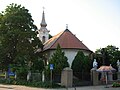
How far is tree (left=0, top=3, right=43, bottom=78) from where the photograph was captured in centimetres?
3606

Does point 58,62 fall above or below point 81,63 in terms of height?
above

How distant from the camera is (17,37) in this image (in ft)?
121

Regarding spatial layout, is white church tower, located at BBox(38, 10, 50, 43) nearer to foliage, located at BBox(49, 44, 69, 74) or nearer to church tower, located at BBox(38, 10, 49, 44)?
church tower, located at BBox(38, 10, 49, 44)

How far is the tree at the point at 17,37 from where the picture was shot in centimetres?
3606

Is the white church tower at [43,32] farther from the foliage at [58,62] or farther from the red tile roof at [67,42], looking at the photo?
the foliage at [58,62]

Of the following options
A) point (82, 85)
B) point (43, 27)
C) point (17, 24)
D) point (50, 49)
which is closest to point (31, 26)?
point (17, 24)

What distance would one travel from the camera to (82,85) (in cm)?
3020

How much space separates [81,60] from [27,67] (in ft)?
28.4

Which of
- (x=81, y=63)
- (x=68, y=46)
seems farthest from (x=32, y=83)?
(x=68, y=46)

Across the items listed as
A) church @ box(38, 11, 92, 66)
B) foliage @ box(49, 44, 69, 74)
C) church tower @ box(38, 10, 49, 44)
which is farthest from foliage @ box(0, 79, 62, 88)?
church tower @ box(38, 10, 49, 44)

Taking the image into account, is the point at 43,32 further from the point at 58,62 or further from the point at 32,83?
the point at 32,83

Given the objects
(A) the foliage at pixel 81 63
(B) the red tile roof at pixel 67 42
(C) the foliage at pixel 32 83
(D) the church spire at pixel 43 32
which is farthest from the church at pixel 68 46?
(D) the church spire at pixel 43 32

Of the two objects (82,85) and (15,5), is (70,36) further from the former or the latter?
(82,85)

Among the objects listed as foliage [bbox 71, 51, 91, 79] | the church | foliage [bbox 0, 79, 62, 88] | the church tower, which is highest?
the church tower
